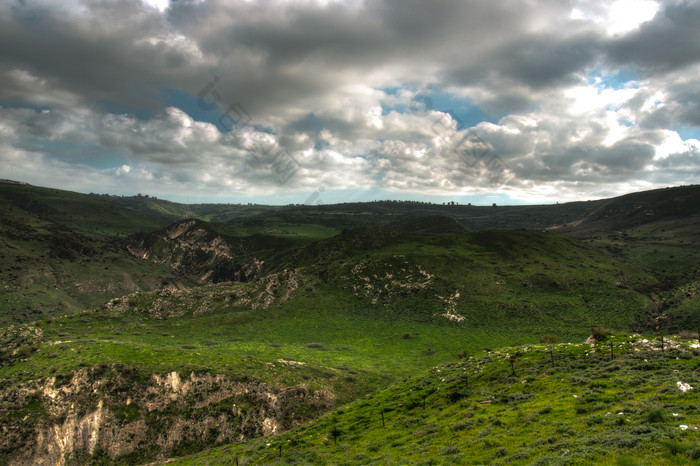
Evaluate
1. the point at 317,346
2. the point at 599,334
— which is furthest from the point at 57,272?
the point at 599,334

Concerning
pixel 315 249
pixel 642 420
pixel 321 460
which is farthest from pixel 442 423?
pixel 315 249

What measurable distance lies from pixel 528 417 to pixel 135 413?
154ft

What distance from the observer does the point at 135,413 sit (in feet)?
133

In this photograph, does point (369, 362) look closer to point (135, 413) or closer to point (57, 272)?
point (135, 413)

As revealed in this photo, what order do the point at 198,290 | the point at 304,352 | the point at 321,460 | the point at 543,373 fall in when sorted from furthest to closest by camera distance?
1. the point at 198,290
2. the point at 304,352
3. the point at 543,373
4. the point at 321,460

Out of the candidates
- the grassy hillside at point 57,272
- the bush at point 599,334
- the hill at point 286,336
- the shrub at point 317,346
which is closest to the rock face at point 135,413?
the hill at point 286,336

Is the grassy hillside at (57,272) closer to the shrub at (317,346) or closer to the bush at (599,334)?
the shrub at (317,346)

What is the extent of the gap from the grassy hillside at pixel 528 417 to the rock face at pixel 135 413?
5.93 m

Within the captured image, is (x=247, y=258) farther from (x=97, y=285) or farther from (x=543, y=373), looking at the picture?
(x=543, y=373)

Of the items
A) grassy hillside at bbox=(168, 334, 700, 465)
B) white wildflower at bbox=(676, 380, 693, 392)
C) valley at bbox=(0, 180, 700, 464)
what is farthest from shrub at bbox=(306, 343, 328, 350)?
white wildflower at bbox=(676, 380, 693, 392)

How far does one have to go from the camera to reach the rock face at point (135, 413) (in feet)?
123

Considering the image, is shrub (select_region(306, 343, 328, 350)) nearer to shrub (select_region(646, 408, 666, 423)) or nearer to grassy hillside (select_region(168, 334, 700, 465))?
grassy hillside (select_region(168, 334, 700, 465))

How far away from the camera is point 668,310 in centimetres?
8119

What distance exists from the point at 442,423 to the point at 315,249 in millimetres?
140080
